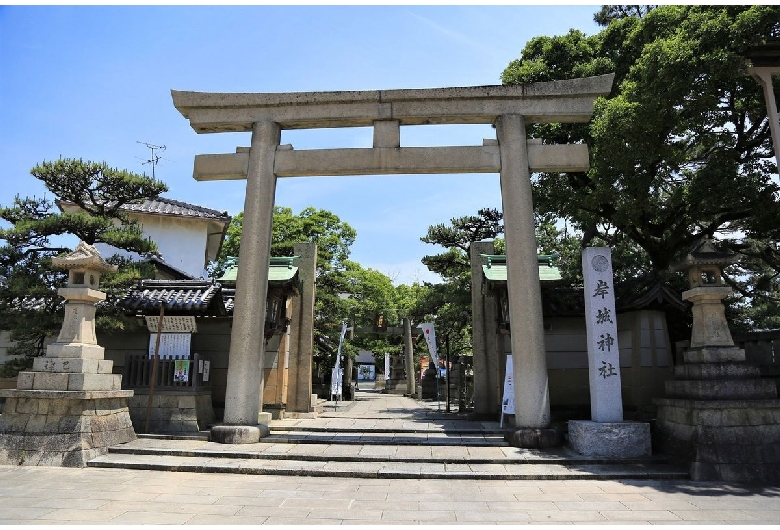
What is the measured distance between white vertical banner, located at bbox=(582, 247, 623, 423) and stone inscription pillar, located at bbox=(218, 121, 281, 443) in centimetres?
694

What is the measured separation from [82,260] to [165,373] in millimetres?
3615

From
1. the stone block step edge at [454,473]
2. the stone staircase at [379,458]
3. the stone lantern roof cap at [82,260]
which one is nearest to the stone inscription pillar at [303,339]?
the stone staircase at [379,458]

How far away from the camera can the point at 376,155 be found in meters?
11.2

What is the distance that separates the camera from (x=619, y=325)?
12945 millimetres

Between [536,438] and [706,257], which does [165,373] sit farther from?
[706,257]

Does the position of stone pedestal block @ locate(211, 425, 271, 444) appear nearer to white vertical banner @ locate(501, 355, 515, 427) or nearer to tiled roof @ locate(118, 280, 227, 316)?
tiled roof @ locate(118, 280, 227, 316)

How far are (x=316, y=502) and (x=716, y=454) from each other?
6.35 meters

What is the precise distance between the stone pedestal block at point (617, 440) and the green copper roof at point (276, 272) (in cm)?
840

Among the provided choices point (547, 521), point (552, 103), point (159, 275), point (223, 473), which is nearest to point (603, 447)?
point (547, 521)

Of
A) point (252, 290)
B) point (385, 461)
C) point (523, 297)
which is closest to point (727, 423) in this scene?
point (523, 297)

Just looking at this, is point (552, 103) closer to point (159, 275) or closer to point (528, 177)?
point (528, 177)

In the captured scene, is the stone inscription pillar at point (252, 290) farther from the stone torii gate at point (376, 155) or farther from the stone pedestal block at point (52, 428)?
the stone pedestal block at point (52, 428)

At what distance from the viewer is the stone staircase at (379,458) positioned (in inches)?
313

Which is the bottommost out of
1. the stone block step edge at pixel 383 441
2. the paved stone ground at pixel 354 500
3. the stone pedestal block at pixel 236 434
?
the paved stone ground at pixel 354 500
